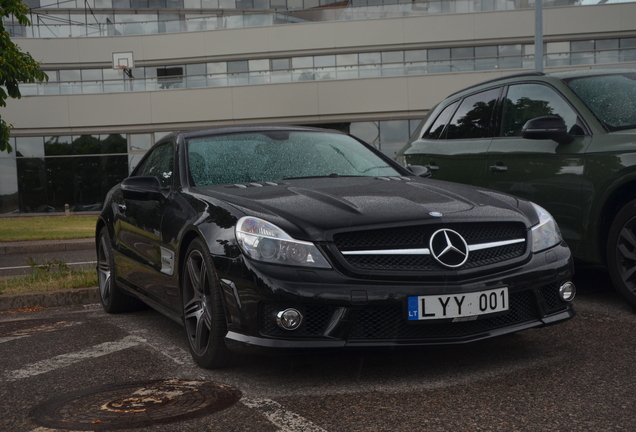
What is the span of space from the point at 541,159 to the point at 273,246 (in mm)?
2933

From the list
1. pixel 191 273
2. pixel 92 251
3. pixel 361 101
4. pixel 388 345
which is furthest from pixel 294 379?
pixel 361 101

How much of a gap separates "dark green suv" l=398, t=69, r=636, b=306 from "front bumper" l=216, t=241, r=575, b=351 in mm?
1801

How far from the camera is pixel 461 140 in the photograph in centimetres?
711

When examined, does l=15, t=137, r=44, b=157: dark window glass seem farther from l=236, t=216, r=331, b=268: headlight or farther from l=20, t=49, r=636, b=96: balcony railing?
l=236, t=216, r=331, b=268: headlight

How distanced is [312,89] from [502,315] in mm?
26642

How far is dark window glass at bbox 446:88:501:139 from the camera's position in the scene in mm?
6910

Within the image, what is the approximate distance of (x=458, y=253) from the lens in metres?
3.97

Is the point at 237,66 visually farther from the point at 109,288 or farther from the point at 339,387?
the point at 339,387

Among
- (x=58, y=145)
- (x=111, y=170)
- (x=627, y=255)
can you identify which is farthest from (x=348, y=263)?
(x=58, y=145)

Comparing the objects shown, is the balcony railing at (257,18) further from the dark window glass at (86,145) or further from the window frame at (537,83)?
the window frame at (537,83)

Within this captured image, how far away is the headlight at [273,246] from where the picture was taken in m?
3.85

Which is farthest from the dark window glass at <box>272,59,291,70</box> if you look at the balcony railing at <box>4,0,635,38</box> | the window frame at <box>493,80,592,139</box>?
the window frame at <box>493,80,592,139</box>

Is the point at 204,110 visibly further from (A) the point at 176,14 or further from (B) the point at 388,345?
(B) the point at 388,345

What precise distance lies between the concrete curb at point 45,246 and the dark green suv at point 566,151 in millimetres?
9329
